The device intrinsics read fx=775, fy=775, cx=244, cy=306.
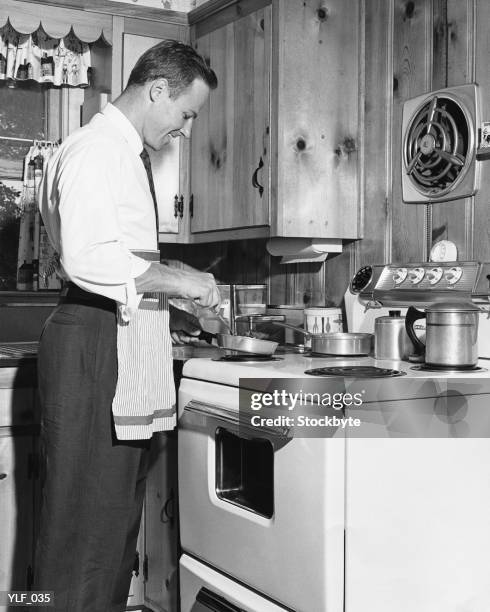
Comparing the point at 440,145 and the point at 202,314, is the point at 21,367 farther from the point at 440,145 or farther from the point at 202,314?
the point at 440,145

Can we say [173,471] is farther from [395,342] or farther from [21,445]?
[395,342]

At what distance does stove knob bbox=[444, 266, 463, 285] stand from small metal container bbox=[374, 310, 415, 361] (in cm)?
18

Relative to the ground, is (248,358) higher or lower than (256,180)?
lower

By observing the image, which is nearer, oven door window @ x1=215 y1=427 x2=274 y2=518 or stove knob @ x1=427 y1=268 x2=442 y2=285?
oven door window @ x1=215 y1=427 x2=274 y2=518

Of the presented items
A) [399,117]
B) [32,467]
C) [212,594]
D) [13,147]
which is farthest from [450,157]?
[13,147]

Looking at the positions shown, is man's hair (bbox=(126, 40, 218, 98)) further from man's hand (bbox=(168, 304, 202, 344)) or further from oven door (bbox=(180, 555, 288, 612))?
oven door (bbox=(180, 555, 288, 612))

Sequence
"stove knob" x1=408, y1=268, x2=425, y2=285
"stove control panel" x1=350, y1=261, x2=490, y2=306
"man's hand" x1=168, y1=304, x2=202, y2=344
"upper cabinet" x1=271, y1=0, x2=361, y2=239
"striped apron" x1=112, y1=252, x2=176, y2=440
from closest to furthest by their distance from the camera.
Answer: "striped apron" x1=112, y1=252, x2=176, y2=440
"stove control panel" x1=350, y1=261, x2=490, y2=306
"stove knob" x1=408, y1=268, x2=425, y2=285
"upper cabinet" x1=271, y1=0, x2=361, y2=239
"man's hand" x1=168, y1=304, x2=202, y2=344

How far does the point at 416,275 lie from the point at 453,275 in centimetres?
13

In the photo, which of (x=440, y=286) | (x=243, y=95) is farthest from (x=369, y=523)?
(x=243, y=95)

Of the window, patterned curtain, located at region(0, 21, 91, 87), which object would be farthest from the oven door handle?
patterned curtain, located at region(0, 21, 91, 87)

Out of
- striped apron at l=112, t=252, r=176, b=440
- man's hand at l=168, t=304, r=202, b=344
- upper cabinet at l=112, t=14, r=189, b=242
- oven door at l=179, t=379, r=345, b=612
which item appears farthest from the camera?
upper cabinet at l=112, t=14, r=189, b=242

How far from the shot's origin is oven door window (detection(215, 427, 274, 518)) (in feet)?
6.37

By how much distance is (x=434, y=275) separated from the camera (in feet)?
7.29

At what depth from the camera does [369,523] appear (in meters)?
1.65
